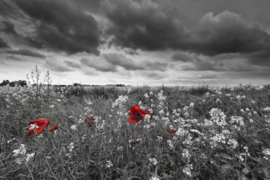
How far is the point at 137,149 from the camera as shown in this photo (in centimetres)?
219

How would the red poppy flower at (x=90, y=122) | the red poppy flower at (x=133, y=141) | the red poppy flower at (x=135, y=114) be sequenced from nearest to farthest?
the red poppy flower at (x=135, y=114), the red poppy flower at (x=133, y=141), the red poppy flower at (x=90, y=122)

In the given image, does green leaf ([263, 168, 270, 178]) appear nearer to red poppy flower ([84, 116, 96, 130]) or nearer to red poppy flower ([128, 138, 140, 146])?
red poppy flower ([128, 138, 140, 146])

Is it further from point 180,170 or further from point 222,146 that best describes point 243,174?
point 180,170

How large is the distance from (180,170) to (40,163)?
1.79 m

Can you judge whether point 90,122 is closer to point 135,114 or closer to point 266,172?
point 135,114

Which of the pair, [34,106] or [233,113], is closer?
[233,113]

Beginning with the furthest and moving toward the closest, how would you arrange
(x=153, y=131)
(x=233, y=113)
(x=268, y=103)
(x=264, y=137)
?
(x=268, y=103)
(x=233, y=113)
(x=153, y=131)
(x=264, y=137)

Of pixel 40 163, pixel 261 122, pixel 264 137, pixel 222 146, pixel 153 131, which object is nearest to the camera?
pixel 40 163

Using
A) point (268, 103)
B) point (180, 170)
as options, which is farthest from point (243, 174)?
point (268, 103)

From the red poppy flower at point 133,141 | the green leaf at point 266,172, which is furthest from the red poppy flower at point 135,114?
the green leaf at point 266,172

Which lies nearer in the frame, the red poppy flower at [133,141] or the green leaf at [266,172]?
the green leaf at [266,172]

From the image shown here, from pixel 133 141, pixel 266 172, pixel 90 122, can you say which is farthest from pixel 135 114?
pixel 266 172

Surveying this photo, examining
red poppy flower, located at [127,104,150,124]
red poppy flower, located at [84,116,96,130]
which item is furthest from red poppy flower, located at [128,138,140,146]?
red poppy flower, located at [84,116,96,130]

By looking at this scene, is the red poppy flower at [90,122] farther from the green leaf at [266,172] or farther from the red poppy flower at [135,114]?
the green leaf at [266,172]
